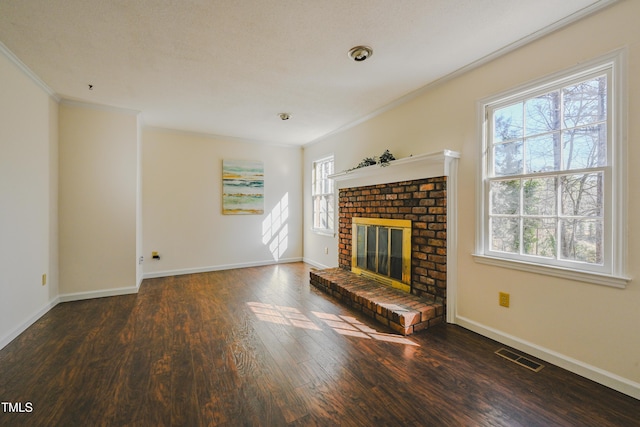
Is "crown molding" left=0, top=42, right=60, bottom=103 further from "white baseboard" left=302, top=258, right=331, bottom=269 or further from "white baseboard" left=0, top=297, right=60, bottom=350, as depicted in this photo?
"white baseboard" left=302, top=258, right=331, bottom=269

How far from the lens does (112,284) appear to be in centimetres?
368

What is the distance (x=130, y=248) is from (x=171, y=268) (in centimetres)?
106

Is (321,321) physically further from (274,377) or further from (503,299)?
(503,299)

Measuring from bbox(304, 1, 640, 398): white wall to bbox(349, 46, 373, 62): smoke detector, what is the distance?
99 centimetres

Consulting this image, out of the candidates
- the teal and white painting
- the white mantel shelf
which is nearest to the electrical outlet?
the white mantel shelf

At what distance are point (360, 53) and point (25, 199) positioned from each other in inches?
134

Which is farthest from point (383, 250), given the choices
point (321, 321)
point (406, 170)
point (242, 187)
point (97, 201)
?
point (97, 201)

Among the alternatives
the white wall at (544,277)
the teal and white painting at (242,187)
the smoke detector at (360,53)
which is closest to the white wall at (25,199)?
the teal and white painting at (242,187)

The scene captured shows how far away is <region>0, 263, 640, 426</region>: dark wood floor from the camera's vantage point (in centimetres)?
155

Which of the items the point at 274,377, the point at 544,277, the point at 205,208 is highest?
the point at 205,208

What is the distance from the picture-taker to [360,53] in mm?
2348

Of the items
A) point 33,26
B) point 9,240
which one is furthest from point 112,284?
point 33,26

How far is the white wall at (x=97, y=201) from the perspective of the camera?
3.42 m

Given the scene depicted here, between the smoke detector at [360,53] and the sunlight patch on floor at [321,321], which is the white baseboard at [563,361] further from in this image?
the smoke detector at [360,53]
